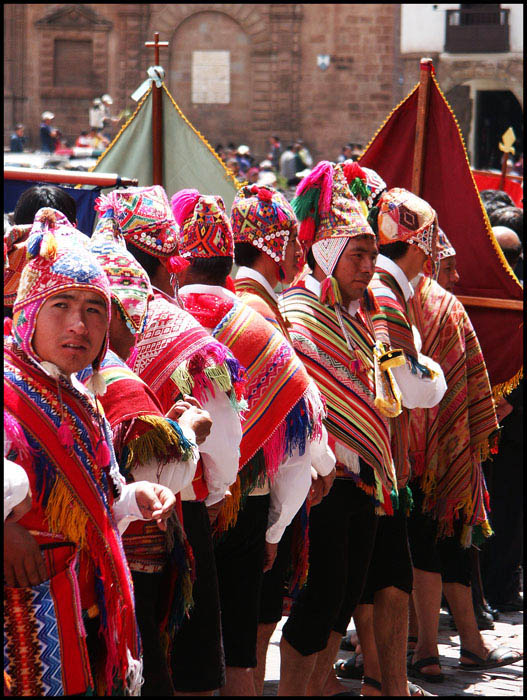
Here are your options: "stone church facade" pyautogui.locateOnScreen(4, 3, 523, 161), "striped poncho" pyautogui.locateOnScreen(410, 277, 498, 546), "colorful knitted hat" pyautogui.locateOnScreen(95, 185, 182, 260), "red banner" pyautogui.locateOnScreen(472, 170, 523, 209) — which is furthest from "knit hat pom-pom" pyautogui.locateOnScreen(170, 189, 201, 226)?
"stone church facade" pyautogui.locateOnScreen(4, 3, 523, 161)

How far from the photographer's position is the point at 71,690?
2699mm

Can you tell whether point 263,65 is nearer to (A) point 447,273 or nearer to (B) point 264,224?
(A) point 447,273

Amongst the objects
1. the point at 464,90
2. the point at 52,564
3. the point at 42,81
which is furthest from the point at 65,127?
the point at 52,564

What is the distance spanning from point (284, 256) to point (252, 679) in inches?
57.6

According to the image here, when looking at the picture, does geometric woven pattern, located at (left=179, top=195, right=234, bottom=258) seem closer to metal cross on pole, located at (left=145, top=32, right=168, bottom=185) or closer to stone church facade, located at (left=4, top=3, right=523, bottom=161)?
metal cross on pole, located at (left=145, top=32, right=168, bottom=185)

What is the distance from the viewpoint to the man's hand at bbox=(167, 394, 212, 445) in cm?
329

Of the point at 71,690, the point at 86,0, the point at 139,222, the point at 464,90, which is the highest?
the point at 86,0

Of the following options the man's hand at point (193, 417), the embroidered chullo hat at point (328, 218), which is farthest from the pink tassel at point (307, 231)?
the man's hand at point (193, 417)

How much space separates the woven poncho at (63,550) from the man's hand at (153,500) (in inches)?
3.1

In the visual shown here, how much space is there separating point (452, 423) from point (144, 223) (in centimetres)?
225

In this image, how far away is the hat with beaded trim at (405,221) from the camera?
5086 mm

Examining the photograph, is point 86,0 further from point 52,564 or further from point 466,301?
point 52,564

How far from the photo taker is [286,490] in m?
3.98

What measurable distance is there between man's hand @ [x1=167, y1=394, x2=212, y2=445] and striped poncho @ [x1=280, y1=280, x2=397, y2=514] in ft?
3.82
